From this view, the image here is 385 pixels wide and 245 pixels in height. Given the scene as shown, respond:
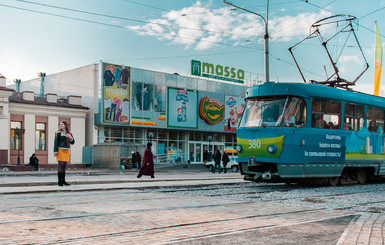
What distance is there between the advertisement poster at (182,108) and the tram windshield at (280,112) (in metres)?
31.0

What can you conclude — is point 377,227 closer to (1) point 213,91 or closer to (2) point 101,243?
(2) point 101,243

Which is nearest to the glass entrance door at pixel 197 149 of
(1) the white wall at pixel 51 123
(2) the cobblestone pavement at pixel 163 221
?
(1) the white wall at pixel 51 123

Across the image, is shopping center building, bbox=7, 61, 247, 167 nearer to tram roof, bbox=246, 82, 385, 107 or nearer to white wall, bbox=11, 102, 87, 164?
white wall, bbox=11, 102, 87, 164

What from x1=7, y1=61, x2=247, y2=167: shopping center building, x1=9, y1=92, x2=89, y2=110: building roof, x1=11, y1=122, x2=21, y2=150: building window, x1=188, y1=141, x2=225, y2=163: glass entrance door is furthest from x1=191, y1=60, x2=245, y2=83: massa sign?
x1=11, y1=122, x2=21, y2=150: building window

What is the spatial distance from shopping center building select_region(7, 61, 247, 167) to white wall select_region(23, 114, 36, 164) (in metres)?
1.43

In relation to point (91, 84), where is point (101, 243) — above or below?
below

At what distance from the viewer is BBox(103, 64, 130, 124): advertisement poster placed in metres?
41.0

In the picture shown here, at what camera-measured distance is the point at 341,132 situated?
51.8 ft

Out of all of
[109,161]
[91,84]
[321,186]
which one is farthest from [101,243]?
[91,84]

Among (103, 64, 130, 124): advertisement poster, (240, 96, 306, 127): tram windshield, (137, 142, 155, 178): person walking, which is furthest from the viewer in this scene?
(103, 64, 130, 124): advertisement poster

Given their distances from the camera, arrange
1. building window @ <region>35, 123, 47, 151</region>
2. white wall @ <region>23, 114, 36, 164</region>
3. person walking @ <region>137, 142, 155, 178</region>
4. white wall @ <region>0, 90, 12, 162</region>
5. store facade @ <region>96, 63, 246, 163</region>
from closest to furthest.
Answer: person walking @ <region>137, 142, 155, 178</region>, white wall @ <region>0, 90, 12, 162</region>, white wall @ <region>23, 114, 36, 164</region>, building window @ <region>35, 123, 47, 151</region>, store facade @ <region>96, 63, 246, 163</region>

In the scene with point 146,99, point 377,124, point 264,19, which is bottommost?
point 377,124

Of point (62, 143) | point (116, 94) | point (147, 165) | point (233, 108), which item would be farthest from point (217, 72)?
point (62, 143)

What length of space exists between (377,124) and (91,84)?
97.1 ft
